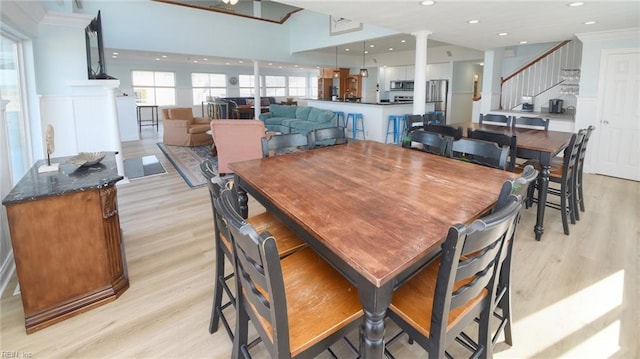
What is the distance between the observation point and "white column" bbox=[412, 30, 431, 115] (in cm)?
533

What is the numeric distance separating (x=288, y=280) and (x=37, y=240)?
150cm

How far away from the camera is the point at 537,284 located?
90.7 inches

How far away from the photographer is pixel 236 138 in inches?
193

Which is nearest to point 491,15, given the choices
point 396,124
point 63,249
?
point 396,124

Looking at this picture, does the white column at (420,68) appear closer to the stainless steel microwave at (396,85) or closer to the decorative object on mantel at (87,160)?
the decorative object on mantel at (87,160)

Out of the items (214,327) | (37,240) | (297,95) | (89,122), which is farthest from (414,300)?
(297,95)

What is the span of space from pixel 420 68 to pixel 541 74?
3187 mm

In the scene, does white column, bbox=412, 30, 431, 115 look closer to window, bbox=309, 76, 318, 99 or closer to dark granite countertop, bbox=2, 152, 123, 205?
dark granite countertop, bbox=2, 152, 123, 205

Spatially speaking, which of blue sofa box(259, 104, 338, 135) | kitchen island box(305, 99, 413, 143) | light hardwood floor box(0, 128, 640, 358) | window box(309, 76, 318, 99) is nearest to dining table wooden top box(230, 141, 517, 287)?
light hardwood floor box(0, 128, 640, 358)

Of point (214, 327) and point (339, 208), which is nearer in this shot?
point (339, 208)

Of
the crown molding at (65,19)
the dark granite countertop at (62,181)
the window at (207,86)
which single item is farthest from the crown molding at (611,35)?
the window at (207,86)

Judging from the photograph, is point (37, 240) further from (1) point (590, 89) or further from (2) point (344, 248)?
(1) point (590, 89)

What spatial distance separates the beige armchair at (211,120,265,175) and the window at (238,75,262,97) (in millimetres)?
10828

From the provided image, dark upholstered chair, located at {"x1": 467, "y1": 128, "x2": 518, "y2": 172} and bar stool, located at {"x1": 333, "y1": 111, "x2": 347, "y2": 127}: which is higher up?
bar stool, located at {"x1": 333, "y1": 111, "x2": 347, "y2": 127}
